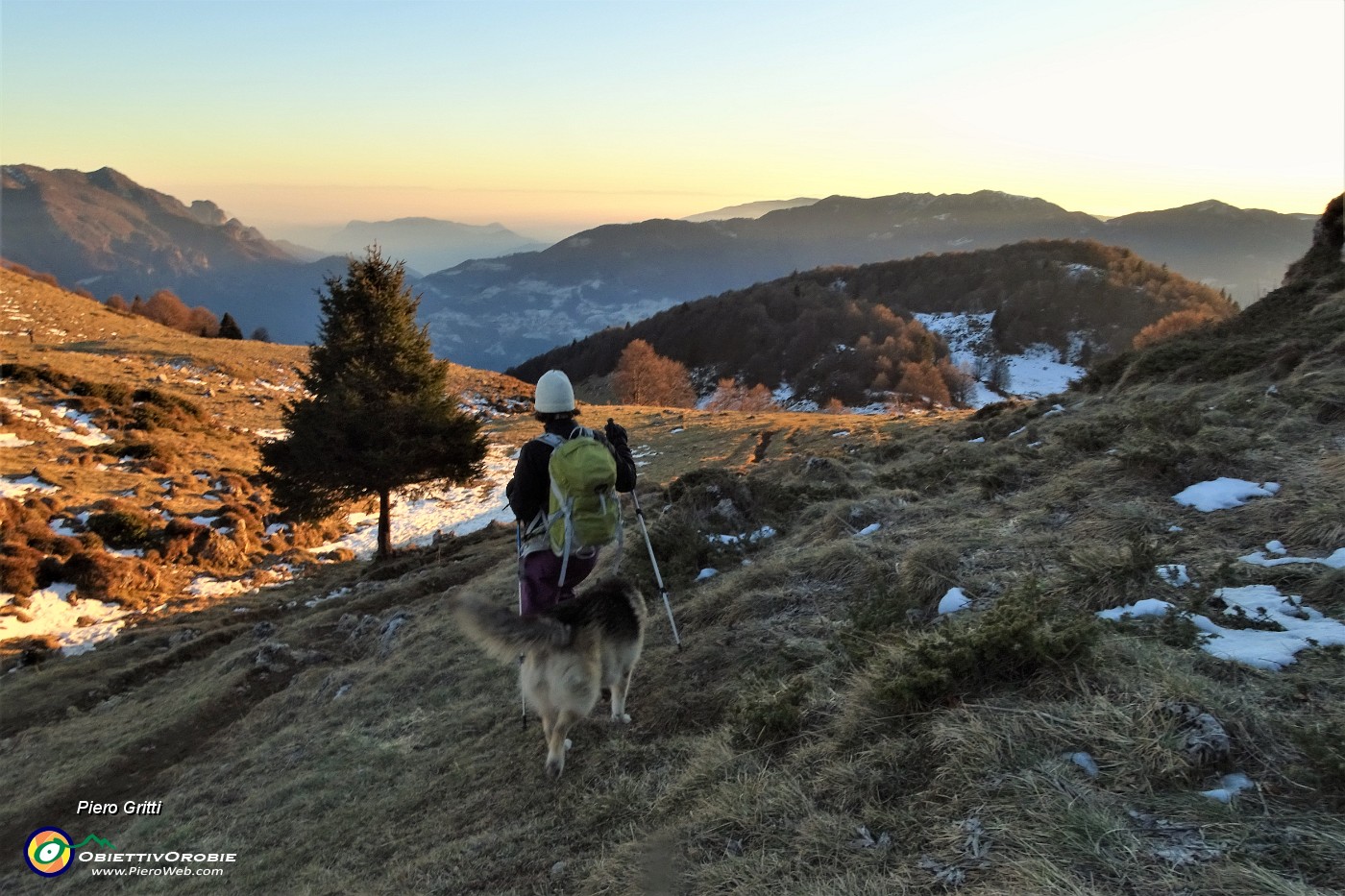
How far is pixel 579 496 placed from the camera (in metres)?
4.89

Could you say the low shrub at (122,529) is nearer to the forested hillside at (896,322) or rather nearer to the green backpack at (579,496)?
the green backpack at (579,496)

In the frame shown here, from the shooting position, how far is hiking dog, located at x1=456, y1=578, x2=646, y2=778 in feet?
13.9

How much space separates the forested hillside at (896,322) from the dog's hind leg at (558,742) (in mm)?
121763

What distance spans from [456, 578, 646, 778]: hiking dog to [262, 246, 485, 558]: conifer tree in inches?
626

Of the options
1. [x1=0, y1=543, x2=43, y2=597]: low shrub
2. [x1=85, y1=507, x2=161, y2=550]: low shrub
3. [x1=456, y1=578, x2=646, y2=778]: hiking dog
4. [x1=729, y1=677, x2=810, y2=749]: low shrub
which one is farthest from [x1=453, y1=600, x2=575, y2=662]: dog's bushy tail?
[x1=85, y1=507, x2=161, y2=550]: low shrub

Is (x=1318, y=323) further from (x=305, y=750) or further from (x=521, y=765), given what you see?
(x=305, y=750)

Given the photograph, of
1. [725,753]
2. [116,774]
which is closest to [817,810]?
[725,753]

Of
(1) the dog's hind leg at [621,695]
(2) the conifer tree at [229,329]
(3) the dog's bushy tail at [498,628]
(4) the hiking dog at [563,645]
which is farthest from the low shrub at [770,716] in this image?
(2) the conifer tree at [229,329]

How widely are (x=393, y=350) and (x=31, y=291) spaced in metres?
66.1

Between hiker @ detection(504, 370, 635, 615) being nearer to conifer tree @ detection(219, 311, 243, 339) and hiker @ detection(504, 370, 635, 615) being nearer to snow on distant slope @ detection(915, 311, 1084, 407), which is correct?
conifer tree @ detection(219, 311, 243, 339)

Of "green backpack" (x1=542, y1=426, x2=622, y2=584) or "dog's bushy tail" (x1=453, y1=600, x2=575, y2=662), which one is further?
"green backpack" (x1=542, y1=426, x2=622, y2=584)

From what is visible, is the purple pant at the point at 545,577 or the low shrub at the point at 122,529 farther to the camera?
the low shrub at the point at 122,529

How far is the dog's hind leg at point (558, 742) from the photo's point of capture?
15.5 ft

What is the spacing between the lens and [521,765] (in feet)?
16.6
